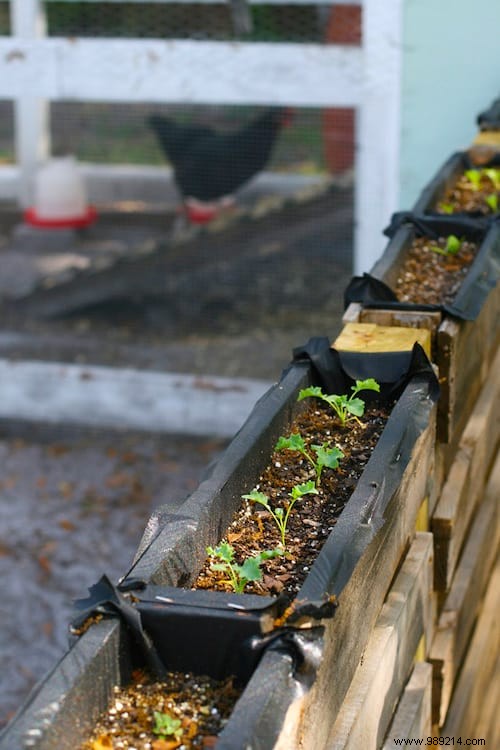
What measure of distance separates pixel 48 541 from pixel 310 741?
157 inches

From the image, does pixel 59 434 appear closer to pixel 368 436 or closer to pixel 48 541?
pixel 48 541

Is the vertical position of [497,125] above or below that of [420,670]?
above

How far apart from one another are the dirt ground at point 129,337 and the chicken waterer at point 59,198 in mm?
334

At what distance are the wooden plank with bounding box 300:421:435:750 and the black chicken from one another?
18.8 feet

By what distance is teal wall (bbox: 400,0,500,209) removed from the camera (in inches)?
219

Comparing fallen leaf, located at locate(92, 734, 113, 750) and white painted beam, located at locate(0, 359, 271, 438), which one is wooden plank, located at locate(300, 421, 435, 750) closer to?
fallen leaf, located at locate(92, 734, 113, 750)

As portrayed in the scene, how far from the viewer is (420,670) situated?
2480 millimetres

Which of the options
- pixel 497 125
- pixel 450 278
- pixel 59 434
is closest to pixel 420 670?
pixel 450 278

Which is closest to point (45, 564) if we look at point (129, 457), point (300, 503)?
point (129, 457)

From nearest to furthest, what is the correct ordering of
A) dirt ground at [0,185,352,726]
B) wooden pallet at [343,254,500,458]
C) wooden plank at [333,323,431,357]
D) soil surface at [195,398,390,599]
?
soil surface at [195,398,390,599] < wooden plank at [333,323,431,357] < wooden pallet at [343,254,500,458] < dirt ground at [0,185,352,726]

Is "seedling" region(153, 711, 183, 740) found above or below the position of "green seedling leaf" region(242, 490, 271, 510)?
below

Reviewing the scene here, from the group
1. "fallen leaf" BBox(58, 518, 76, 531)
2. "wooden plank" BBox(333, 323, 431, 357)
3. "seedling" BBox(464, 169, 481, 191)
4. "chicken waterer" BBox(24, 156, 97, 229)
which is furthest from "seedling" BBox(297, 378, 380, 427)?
"chicken waterer" BBox(24, 156, 97, 229)

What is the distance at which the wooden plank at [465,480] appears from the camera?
110 inches

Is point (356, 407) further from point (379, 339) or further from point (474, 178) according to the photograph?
point (474, 178)
